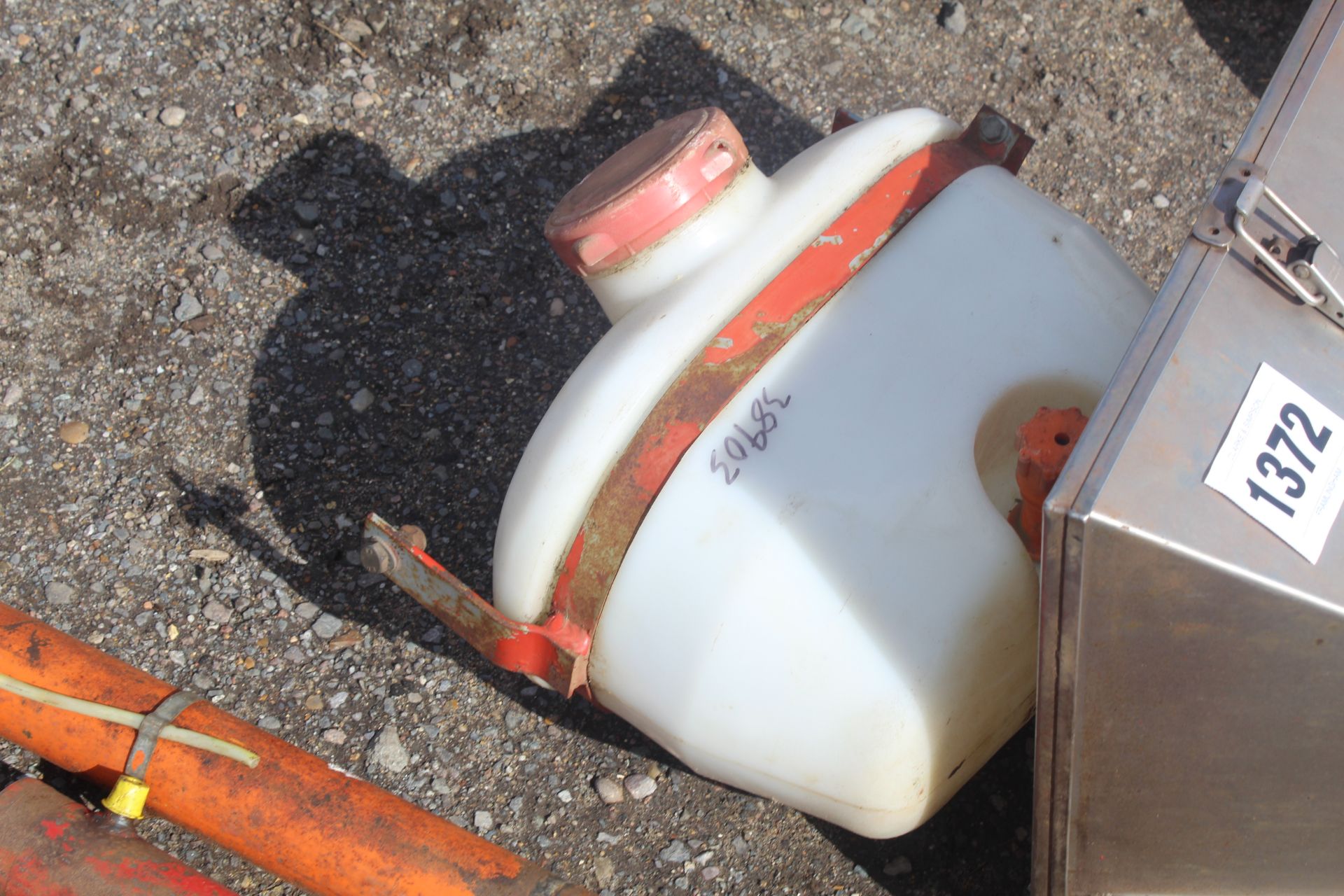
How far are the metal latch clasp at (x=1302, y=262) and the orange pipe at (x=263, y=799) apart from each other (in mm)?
1163

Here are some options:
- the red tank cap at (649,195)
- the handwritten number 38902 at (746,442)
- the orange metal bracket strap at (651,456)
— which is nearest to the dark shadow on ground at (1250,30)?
the orange metal bracket strap at (651,456)

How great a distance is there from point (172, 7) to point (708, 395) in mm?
2028

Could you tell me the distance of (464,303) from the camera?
2420mm

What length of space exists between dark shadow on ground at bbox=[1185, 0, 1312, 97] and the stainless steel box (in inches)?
58.7

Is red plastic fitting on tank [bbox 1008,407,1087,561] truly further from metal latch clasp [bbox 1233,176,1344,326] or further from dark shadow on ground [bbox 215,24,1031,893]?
Result: dark shadow on ground [bbox 215,24,1031,893]

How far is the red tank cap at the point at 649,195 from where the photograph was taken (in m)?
1.56

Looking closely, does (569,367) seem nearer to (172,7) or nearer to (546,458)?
(546,458)

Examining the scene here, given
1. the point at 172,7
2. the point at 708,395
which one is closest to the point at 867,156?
the point at 708,395

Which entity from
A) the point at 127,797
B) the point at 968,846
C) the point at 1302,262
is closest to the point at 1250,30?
the point at 1302,262

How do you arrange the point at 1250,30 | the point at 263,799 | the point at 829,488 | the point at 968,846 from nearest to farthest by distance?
the point at 829,488 → the point at 263,799 → the point at 968,846 → the point at 1250,30

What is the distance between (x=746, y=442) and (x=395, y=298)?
4.11 ft

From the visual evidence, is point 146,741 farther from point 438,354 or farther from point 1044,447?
point 1044,447

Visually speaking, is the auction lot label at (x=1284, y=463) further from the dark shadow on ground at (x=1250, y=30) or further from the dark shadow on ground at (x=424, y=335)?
the dark shadow on ground at (x=1250, y=30)

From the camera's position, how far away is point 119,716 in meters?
1.60
